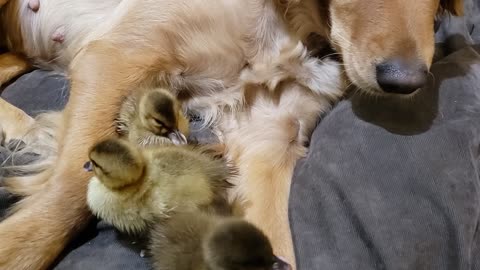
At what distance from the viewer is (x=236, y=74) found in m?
1.81

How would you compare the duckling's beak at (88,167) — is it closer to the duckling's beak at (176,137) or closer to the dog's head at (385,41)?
the duckling's beak at (176,137)

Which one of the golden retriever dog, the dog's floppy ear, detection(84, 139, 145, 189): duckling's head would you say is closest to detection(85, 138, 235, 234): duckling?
detection(84, 139, 145, 189): duckling's head

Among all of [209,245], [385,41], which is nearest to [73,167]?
[209,245]

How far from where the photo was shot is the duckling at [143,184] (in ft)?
4.53

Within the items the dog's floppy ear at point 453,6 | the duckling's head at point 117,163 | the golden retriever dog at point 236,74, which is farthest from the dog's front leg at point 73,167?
the dog's floppy ear at point 453,6

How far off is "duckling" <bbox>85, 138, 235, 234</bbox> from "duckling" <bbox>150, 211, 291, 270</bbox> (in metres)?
0.04

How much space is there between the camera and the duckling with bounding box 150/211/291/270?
1211 millimetres

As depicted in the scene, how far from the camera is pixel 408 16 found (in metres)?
1.50

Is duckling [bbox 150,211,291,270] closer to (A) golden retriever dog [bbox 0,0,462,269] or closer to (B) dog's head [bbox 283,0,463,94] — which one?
(A) golden retriever dog [bbox 0,0,462,269]

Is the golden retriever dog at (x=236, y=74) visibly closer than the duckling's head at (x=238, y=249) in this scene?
No

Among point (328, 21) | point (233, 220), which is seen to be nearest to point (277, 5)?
point (328, 21)

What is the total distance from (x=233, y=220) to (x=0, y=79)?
1.04m

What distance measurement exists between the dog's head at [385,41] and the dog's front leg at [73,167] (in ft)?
1.63

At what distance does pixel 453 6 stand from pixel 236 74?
56cm
